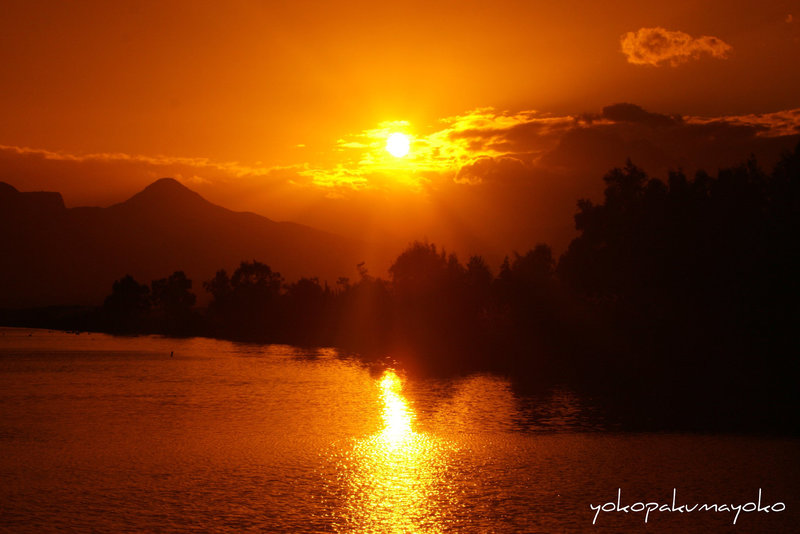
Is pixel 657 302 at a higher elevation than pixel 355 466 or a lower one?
higher

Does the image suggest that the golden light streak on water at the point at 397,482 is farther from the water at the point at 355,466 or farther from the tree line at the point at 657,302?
the tree line at the point at 657,302

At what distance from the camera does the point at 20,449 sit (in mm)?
A: 37719

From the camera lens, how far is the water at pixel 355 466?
86.3 feet

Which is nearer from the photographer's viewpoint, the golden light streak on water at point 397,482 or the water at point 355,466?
the golden light streak on water at point 397,482

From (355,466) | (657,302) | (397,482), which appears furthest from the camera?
(657,302)

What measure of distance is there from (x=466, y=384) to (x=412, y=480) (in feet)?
137

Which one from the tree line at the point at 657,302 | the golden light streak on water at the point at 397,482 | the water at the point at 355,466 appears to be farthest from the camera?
the tree line at the point at 657,302

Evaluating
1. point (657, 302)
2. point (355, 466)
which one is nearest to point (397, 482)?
point (355, 466)

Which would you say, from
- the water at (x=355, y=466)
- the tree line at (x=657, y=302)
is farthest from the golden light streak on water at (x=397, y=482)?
the tree line at (x=657, y=302)

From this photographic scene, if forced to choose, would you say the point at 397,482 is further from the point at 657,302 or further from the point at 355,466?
the point at 657,302

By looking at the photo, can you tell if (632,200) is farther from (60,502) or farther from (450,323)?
(60,502)

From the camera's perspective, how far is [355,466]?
3500 cm

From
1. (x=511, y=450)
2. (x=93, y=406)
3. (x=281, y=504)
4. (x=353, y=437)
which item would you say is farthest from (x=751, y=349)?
(x=93, y=406)

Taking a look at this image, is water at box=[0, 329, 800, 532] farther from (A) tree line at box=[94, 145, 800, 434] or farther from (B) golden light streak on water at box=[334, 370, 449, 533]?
(A) tree line at box=[94, 145, 800, 434]
